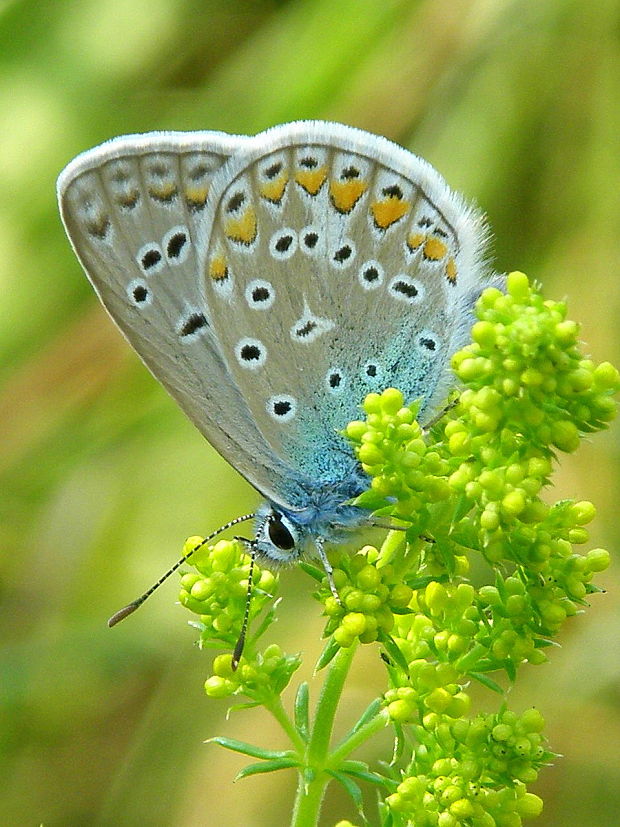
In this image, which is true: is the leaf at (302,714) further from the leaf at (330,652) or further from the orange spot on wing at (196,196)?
the orange spot on wing at (196,196)

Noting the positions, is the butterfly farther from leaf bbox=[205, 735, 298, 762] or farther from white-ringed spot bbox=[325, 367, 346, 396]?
leaf bbox=[205, 735, 298, 762]

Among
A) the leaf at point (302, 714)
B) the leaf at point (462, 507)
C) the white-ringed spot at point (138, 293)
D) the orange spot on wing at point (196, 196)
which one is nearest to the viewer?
the leaf at point (462, 507)

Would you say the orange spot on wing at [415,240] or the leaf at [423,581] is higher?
the orange spot on wing at [415,240]

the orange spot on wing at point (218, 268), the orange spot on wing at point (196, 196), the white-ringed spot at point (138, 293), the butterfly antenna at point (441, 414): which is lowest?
the white-ringed spot at point (138, 293)

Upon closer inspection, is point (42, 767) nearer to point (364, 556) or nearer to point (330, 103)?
point (364, 556)

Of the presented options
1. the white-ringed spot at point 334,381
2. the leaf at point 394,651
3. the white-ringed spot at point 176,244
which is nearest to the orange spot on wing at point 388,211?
the white-ringed spot at point 334,381

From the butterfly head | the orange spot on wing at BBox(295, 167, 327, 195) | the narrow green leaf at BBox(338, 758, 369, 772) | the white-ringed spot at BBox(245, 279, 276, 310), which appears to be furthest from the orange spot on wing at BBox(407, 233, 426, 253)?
the narrow green leaf at BBox(338, 758, 369, 772)

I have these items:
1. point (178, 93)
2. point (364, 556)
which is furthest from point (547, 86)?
point (364, 556)
